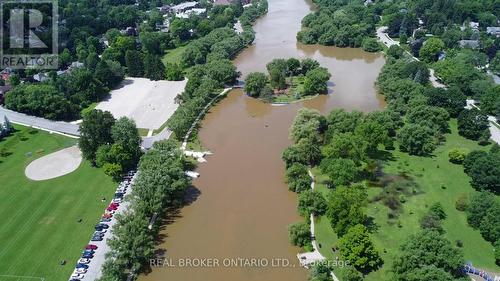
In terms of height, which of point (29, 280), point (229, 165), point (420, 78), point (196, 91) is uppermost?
point (420, 78)

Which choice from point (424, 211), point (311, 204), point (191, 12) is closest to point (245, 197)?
point (311, 204)

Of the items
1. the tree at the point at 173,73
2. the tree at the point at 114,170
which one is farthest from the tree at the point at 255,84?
the tree at the point at 114,170

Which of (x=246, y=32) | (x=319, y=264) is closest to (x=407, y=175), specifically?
(x=319, y=264)

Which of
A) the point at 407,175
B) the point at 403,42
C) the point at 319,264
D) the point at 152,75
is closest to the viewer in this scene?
the point at 319,264

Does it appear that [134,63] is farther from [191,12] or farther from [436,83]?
[436,83]

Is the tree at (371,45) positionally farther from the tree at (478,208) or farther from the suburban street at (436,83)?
the tree at (478,208)

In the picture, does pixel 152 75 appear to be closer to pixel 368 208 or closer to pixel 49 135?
pixel 49 135

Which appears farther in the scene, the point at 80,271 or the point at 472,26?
the point at 472,26
